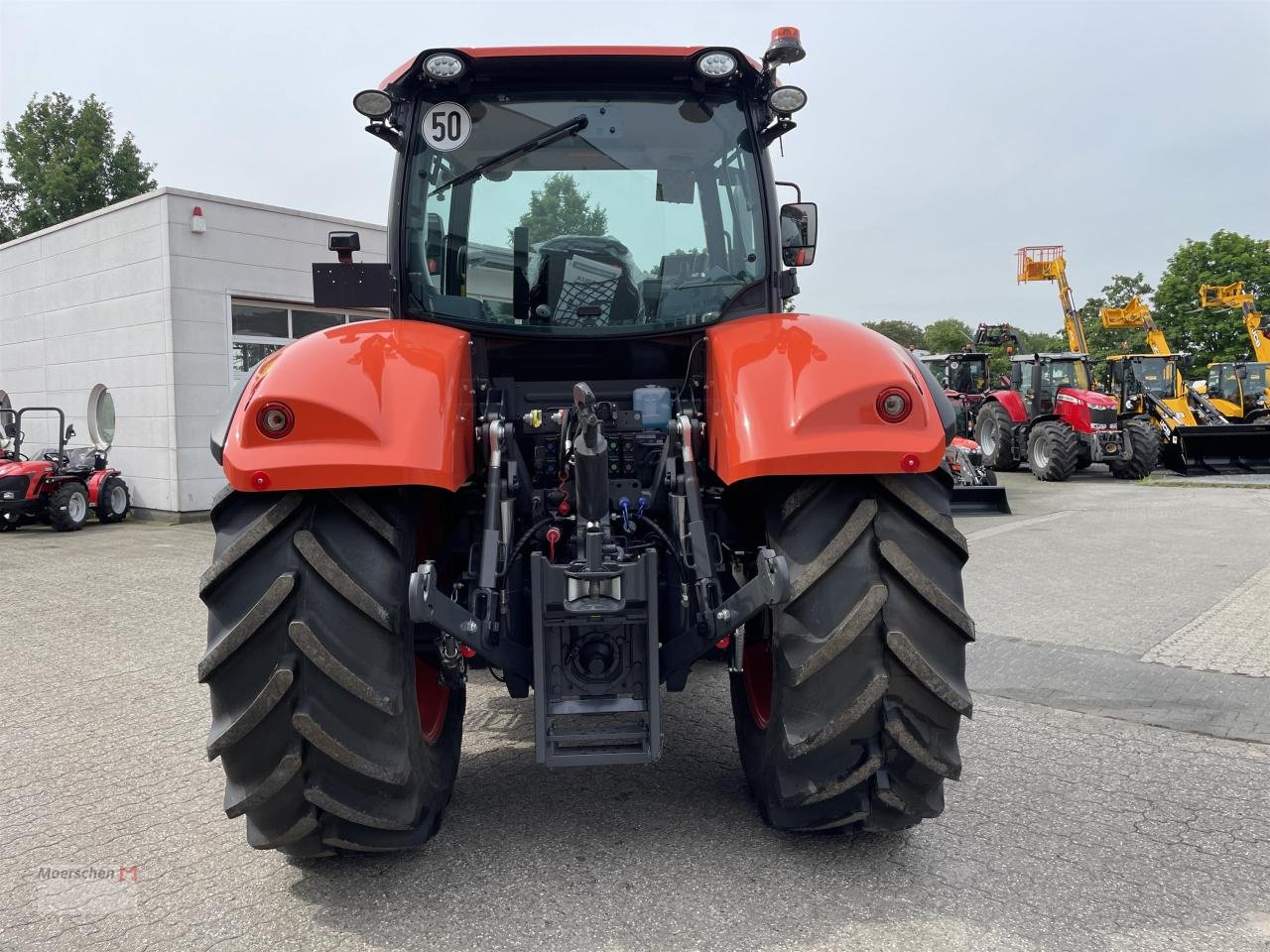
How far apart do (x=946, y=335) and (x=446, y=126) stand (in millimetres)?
84987

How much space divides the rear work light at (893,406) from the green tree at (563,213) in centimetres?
136

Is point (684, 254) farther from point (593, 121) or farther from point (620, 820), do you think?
point (620, 820)

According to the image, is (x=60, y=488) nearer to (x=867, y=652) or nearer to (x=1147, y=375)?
(x=867, y=652)

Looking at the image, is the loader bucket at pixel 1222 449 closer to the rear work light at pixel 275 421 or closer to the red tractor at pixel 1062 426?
the red tractor at pixel 1062 426

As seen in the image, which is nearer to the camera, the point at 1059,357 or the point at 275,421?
the point at 275,421

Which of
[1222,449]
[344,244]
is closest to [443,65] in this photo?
[344,244]

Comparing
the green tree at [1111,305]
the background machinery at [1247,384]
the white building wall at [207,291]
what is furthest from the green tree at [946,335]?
the white building wall at [207,291]

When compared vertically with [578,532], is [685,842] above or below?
below

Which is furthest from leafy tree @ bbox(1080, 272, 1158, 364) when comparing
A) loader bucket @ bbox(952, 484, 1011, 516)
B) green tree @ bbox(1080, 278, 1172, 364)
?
loader bucket @ bbox(952, 484, 1011, 516)

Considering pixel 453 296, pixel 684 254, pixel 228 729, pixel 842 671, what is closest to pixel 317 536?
pixel 228 729

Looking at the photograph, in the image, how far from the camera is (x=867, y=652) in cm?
251

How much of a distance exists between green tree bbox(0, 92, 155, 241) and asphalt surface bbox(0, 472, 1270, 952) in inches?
1329

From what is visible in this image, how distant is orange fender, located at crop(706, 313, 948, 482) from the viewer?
2467 mm

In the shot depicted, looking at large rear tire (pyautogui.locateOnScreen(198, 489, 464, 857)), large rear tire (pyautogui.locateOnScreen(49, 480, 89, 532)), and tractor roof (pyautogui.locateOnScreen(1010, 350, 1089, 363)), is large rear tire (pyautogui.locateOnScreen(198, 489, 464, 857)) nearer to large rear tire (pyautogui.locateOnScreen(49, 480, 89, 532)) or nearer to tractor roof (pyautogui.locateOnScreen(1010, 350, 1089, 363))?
large rear tire (pyautogui.locateOnScreen(49, 480, 89, 532))
